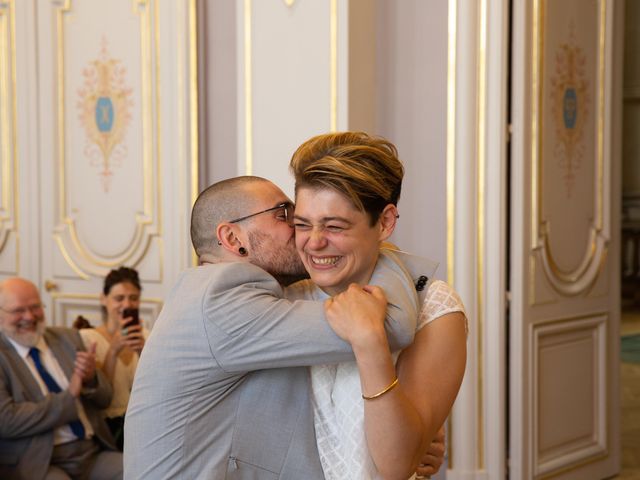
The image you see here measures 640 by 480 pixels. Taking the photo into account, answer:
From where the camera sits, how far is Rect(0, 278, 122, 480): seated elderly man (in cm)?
391

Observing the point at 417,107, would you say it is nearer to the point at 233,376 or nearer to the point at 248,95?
the point at 248,95

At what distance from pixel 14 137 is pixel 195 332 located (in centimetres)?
442

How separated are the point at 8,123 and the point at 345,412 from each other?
15.0ft

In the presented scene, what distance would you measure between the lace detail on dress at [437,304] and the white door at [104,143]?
3.19 meters

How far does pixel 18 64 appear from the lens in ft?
19.2

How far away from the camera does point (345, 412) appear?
1941 millimetres

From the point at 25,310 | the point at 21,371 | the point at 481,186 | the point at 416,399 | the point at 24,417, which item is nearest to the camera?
the point at 416,399

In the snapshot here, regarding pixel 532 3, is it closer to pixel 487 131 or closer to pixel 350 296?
pixel 487 131

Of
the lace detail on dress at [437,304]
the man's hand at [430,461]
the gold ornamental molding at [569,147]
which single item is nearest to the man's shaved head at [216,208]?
the lace detail on dress at [437,304]

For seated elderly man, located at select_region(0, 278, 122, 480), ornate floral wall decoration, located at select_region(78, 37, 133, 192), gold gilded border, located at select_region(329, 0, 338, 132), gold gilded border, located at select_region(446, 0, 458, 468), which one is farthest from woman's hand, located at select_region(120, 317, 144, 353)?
gold gilded border, located at select_region(446, 0, 458, 468)

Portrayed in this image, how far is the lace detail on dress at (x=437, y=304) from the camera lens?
78.6 inches

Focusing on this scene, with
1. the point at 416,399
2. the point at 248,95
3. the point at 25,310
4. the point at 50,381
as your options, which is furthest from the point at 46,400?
the point at 416,399

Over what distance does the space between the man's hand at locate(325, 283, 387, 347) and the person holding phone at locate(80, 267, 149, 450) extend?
2.78 m

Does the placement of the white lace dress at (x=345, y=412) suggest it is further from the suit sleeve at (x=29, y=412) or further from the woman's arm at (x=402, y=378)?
the suit sleeve at (x=29, y=412)
